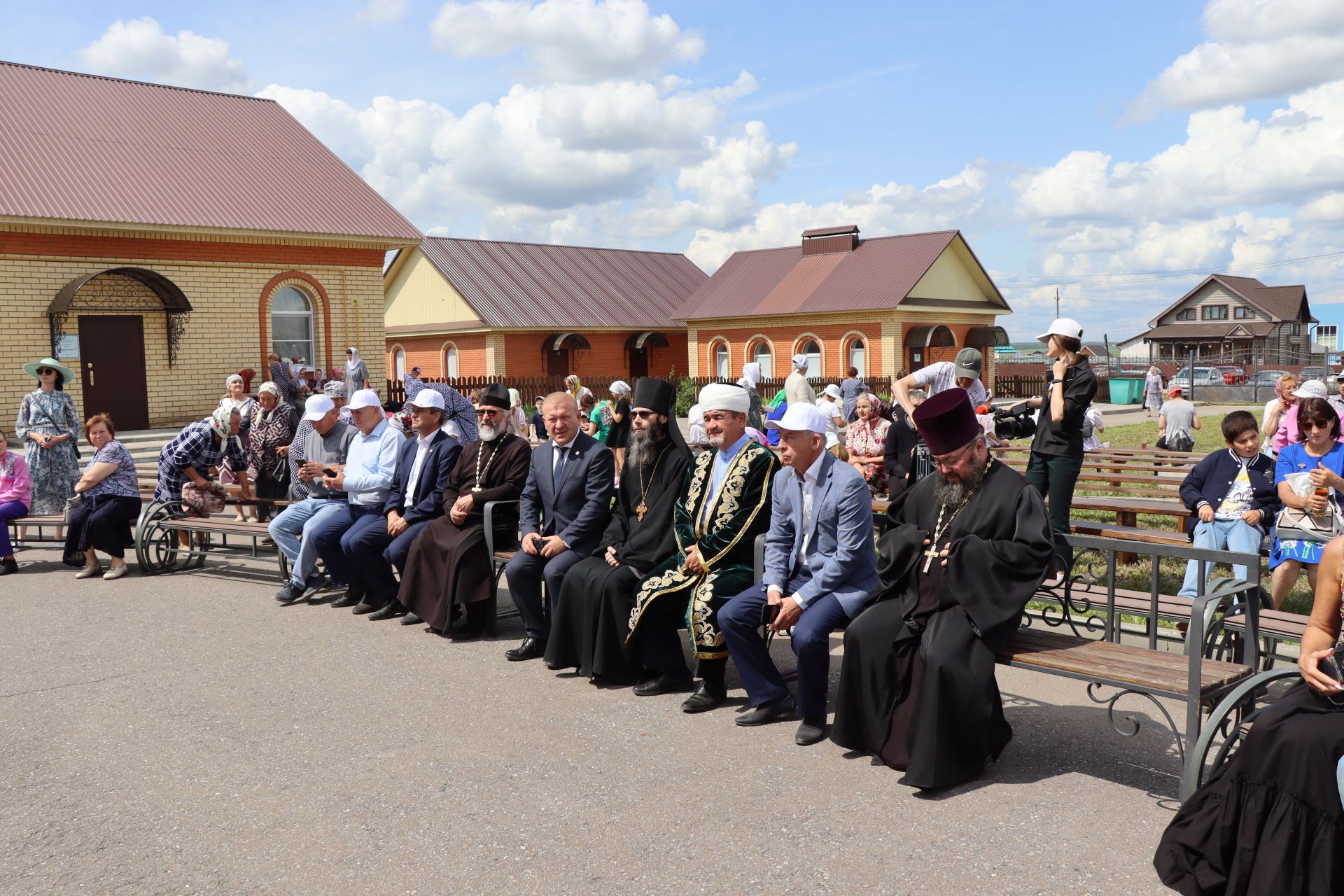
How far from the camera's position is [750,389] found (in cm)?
1330

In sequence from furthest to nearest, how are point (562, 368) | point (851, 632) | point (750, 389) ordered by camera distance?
point (562, 368) → point (750, 389) → point (851, 632)

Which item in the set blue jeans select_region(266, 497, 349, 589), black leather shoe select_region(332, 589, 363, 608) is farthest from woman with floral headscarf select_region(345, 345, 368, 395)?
black leather shoe select_region(332, 589, 363, 608)

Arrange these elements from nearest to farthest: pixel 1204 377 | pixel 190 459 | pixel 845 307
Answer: pixel 190 459, pixel 845 307, pixel 1204 377

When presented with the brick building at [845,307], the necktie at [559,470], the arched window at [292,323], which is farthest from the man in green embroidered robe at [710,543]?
the brick building at [845,307]

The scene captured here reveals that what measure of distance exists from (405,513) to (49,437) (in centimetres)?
511

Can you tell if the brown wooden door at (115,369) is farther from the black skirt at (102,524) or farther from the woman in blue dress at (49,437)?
the black skirt at (102,524)

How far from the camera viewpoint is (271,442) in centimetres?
1073

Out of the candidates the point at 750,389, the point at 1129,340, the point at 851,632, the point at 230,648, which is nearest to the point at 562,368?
the point at 750,389

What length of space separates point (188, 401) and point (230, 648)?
14132 mm

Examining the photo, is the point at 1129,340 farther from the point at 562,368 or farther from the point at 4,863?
the point at 4,863

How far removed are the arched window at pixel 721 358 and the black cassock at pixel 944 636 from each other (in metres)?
35.4

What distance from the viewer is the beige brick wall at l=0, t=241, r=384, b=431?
17.6m

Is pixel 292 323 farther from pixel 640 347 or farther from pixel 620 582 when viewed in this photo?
pixel 640 347

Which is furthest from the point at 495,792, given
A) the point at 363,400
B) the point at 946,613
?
the point at 363,400
